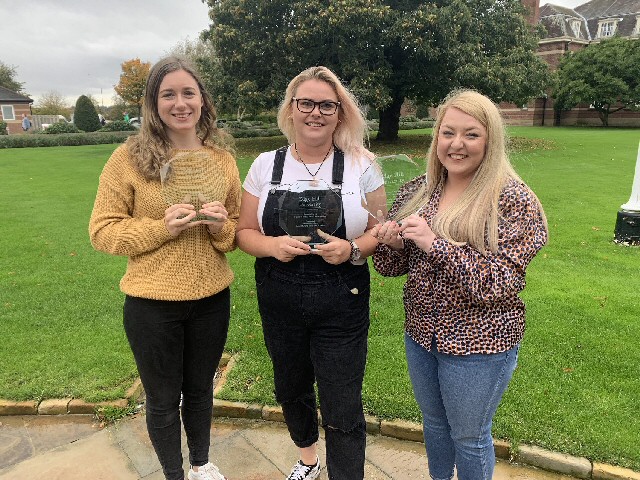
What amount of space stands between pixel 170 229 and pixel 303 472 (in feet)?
5.16

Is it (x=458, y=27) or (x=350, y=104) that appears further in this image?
(x=458, y=27)

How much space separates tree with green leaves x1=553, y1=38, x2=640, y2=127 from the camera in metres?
34.2

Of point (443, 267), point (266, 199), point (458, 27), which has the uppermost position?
point (458, 27)

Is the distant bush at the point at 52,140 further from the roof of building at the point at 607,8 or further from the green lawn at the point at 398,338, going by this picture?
the roof of building at the point at 607,8

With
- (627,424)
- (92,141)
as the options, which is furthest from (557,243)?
(92,141)

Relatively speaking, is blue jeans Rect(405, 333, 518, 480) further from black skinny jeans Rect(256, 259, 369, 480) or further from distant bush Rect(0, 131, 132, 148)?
distant bush Rect(0, 131, 132, 148)

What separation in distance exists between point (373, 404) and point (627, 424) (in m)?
1.55

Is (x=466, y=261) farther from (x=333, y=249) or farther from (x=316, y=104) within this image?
(x=316, y=104)

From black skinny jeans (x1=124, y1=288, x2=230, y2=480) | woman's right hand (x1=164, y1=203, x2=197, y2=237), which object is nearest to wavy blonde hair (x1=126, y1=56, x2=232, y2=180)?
woman's right hand (x1=164, y1=203, x2=197, y2=237)

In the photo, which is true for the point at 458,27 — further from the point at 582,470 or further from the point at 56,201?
the point at 582,470

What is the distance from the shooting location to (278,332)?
87.5 inches

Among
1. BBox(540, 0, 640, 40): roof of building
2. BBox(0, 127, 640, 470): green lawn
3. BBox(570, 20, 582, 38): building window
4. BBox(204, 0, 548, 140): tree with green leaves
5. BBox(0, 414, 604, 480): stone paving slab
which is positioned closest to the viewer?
BBox(0, 414, 604, 480): stone paving slab

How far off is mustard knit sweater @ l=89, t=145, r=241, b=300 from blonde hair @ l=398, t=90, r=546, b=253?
101cm

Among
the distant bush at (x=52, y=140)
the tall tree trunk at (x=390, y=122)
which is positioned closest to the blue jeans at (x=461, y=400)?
the tall tree trunk at (x=390, y=122)
